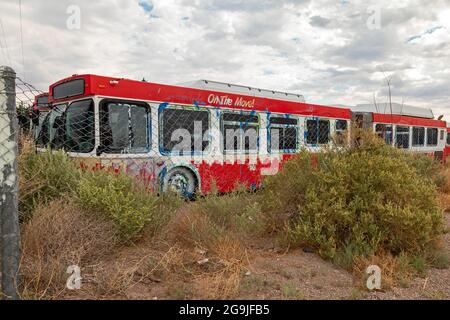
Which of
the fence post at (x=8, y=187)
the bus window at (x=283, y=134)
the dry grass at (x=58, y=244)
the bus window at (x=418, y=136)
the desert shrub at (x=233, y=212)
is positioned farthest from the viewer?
the bus window at (x=418, y=136)

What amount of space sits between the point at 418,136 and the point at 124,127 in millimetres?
15263

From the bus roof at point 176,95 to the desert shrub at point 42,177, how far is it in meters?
2.50

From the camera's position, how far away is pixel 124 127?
269 inches

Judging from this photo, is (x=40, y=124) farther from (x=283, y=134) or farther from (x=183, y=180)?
(x=283, y=134)

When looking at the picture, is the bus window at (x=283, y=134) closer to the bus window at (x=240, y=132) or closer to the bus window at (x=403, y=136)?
the bus window at (x=240, y=132)

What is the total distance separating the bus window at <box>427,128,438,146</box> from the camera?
58.1ft

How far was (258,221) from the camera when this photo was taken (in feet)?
14.3

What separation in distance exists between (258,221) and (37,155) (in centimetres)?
299

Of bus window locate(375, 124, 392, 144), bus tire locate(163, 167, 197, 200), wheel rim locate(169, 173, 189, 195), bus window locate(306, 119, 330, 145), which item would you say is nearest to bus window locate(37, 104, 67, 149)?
bus tire locate(163, 167, 197, 200)

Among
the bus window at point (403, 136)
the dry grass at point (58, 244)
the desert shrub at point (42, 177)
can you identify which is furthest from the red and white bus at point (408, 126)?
the dry grass at point (58, 244)

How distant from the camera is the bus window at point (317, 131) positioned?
10859 millimetres

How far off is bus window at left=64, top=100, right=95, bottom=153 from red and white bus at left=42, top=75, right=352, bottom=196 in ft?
0.06

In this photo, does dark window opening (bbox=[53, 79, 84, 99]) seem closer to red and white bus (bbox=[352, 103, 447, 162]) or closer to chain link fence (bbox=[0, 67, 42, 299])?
chain link fence (bbox=[0, 67, 42, 299])
